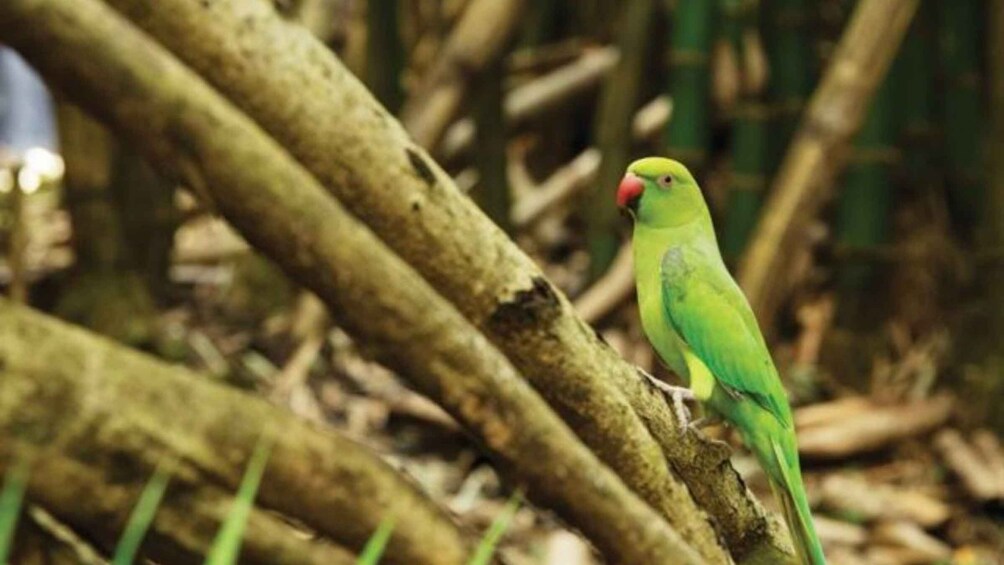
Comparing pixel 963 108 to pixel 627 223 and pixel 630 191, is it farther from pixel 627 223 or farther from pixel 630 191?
pixel 630 191

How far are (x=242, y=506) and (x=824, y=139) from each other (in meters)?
2.01

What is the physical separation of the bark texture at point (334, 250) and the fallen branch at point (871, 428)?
301 cm

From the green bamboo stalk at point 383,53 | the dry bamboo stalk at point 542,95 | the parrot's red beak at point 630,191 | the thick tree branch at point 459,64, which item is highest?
the dry bamboo stalk at point 542,95

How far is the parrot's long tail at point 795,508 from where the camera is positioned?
4.14 feet

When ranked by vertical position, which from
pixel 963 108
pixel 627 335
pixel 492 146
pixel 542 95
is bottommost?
pixel 627 335

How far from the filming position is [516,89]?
505cm

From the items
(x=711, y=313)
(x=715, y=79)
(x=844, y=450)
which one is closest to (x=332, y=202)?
(x=711, y=313)

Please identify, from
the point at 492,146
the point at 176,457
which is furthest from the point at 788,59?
the point at 176,457

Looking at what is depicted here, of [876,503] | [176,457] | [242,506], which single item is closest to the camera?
[242,506]

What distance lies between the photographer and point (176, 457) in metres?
1.25

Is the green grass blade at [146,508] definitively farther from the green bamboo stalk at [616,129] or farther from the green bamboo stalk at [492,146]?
the green bamboo stalk at [492,146]

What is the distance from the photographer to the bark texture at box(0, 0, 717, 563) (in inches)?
53.0

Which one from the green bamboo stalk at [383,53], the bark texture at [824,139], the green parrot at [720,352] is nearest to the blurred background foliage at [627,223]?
the green bamboo stalk at [383,53]

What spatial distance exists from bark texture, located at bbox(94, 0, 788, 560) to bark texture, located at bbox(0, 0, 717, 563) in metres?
0.01
